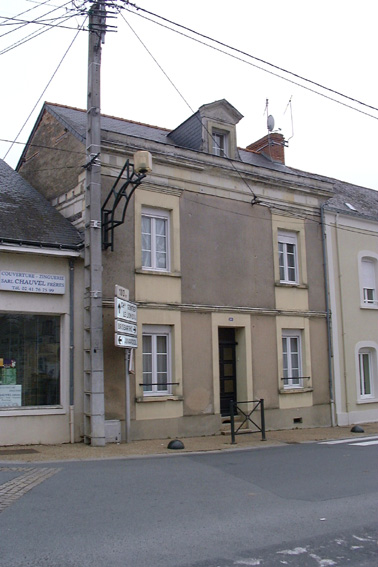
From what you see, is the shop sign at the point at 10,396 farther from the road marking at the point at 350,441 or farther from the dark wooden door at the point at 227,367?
the road marking at the point at 350,441

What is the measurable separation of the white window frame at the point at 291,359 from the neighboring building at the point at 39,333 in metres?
6.32

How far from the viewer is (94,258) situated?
12.3 meters

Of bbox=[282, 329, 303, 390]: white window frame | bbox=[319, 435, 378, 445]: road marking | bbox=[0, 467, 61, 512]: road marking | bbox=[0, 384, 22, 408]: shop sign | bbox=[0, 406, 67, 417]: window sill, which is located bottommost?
bbox=[319, 435, 378, 445]: road marking

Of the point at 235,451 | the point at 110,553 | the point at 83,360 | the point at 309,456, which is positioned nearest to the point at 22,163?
the point at 83,360

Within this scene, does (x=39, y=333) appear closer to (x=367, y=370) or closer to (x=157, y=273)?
(x=157, y=273)

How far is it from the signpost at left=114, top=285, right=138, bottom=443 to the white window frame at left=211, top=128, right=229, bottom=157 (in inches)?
226

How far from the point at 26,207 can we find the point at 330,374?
9.70m

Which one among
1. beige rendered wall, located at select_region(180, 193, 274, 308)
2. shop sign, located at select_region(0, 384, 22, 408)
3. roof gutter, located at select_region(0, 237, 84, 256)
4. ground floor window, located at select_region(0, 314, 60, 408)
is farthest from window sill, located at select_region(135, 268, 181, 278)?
shop sign, located at select_region(0, 384, 22, 408)

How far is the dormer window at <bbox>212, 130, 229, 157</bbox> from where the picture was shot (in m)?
16.3

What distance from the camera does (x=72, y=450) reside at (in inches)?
444

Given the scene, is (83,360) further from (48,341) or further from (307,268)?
(307,268)

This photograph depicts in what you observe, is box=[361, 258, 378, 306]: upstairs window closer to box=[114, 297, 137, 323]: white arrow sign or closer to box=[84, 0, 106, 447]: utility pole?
box=[114, 297, 137, 323]: white arrow sign

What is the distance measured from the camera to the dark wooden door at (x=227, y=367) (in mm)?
15500

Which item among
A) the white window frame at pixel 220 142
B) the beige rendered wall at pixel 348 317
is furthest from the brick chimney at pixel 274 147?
the white window frame at pixel 220 142
